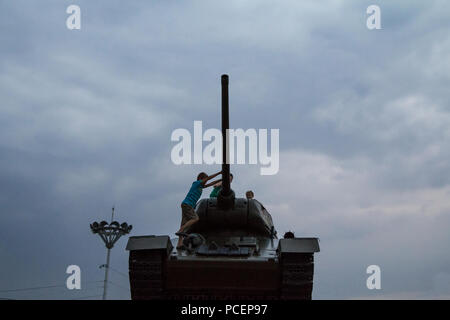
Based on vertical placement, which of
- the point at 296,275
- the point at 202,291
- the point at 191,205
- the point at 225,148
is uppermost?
the point at 225,148

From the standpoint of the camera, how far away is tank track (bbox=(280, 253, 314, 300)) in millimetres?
9227

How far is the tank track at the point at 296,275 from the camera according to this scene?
9227 millimetres

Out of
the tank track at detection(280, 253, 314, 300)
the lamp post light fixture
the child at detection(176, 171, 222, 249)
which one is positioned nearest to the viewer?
the tank track at detection(280, 253, 314, 300)

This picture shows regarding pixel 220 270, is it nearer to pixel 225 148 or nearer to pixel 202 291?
pixel 202 291

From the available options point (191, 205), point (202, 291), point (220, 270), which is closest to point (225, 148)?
point (191, 205)

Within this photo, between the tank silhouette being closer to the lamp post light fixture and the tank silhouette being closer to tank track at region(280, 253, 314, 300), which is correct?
tank track at region(280, 253, 314, 300)

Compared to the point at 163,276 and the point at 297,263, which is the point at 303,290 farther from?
the point at 163,276

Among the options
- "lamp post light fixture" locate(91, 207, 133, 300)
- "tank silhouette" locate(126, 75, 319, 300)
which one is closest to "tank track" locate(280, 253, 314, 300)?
"tank silhouette" locate(126, 75, 319, 300)

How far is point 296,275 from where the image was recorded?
9297 millimetres

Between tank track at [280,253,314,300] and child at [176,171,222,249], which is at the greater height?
Result: child at [176,171,222,249]

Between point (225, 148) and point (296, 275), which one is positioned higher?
point (225, 148)

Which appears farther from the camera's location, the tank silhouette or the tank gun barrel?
the tank gun barrel

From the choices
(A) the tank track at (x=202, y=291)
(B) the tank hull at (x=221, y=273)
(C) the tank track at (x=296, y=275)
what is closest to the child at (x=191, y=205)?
(B) the tank hull at (x=221, y=273)
